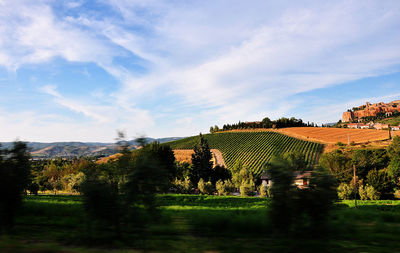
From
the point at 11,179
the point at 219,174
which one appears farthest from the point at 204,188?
the point at 11,179

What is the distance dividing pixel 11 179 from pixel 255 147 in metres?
88.8

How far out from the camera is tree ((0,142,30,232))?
6285mm

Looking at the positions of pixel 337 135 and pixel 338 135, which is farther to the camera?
pixel 337 135

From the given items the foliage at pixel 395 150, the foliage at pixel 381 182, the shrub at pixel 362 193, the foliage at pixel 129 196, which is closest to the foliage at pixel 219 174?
the shrub at pixel 362 193

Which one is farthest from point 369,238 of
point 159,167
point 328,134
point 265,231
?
point 328,134

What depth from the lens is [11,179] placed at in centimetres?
646

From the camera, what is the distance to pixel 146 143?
274 inches

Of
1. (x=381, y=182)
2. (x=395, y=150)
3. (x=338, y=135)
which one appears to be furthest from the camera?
(x=338, y=135)

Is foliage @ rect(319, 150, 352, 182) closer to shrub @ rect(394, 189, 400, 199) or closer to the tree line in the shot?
shrub @ rect(394, 189, 400, 199)

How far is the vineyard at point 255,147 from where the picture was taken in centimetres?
7531

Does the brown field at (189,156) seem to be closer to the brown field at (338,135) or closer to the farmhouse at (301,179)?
the brown field at (338,135)

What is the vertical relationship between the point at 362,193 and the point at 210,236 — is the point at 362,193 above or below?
below

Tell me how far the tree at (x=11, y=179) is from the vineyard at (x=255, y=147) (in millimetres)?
59752

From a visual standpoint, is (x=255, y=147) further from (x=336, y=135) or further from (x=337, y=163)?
(x=337, y=163)
